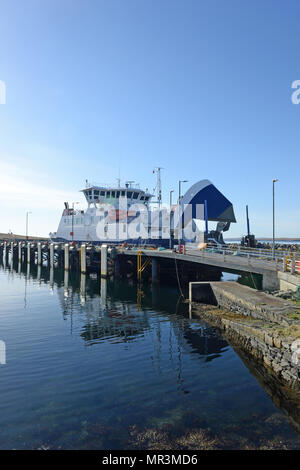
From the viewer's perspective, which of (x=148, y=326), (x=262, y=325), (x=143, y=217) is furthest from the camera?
(x=143, y=217)

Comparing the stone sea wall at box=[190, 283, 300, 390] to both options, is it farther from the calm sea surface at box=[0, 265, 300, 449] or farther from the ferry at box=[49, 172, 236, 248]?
the ferry at box=[49, 172, 236, 248]

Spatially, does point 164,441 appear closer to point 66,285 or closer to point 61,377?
point 61,377

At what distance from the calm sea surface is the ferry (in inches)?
828

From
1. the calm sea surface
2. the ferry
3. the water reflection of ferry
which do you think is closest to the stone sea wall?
the water reflection of ferry

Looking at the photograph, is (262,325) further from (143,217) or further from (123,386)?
(143,217)

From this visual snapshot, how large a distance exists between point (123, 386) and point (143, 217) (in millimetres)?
41770

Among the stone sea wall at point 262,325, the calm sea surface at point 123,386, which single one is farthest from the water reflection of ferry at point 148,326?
the stone sea wall at point 262,325

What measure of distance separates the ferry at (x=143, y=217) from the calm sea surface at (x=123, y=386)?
21039 mm

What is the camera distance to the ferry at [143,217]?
3931 centimetres

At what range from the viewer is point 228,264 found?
78.0 feet

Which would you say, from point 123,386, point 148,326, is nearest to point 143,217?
point 148,326

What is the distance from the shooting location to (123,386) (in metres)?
10.4
